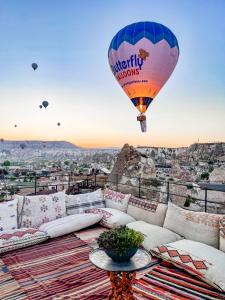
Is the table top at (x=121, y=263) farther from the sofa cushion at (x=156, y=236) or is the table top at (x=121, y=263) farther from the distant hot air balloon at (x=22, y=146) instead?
the distant hot air balloon at (x=22, y=146)

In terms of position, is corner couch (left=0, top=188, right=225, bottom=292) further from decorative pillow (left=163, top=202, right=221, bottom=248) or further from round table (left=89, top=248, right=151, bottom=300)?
round table (left=89, top=248, right=151, bottom=300)

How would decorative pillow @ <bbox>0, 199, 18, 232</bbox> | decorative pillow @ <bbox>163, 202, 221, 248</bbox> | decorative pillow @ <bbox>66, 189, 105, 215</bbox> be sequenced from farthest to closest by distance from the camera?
decorative pillow @ <bbox>66, 189, 105, 215</bbox> < decorative pillow @ <bbox>0, 199, 18, 232</bbox> < decorative pillow @ <bbox>163, 202, 221, 248</bbox>

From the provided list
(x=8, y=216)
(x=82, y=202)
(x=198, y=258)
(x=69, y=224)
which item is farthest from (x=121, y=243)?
(x=82, y=202)

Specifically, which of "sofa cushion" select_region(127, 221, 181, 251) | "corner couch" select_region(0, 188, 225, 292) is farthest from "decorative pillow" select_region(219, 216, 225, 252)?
"sofa cushion" select_region(127, 221, 181, 251)

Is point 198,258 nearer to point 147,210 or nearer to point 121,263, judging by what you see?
point 121,263

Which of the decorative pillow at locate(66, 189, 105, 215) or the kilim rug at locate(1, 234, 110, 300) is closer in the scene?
the kilim rug at locate(1, 234, 110, 300)

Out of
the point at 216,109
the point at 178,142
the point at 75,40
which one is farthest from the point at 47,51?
the point at 178,142

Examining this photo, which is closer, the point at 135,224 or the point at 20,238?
the point at 20,238
